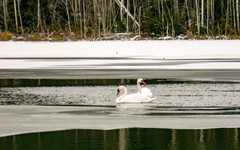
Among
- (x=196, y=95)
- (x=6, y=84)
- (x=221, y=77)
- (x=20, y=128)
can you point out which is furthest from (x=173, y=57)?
(x=20, y=128)

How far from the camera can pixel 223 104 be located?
14734 millimetres

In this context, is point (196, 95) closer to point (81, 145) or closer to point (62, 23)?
point (81, 145)

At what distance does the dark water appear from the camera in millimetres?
9633

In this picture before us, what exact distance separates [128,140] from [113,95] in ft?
22.8

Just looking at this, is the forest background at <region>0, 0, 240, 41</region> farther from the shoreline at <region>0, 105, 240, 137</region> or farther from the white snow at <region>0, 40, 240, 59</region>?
the shoreline at <region>0, 105, 240, 137</region>

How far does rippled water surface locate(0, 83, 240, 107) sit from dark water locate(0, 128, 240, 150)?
3.95m

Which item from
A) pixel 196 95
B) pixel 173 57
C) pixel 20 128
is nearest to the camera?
pixel 20 128

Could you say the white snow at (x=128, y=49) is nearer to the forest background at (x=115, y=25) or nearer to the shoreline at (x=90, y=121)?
the forest background at (x=115, y=25)

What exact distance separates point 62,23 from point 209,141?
40687 mm

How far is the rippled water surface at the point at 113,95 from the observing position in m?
15.3

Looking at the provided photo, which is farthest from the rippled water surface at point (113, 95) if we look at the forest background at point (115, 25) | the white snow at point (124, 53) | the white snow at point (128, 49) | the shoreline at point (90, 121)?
the forest background at point (115, 25)

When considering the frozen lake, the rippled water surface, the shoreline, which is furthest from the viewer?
the rippled water surface

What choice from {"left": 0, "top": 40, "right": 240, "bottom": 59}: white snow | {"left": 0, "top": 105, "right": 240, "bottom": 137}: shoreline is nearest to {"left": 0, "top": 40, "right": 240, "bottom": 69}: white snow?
{"left": 0, "top": 40, "right": 240, "bottom": 59}: white snow

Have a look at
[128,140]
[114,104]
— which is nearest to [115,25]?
[114,104]
